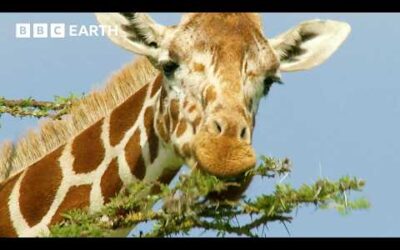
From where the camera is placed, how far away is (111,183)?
7.80 m

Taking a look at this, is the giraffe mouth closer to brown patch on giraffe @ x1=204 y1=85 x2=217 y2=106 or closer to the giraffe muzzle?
the giraffe muzzle

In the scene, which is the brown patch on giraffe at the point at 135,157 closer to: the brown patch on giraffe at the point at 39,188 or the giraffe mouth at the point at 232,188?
the brown patch on giraffe at the point at 39,188

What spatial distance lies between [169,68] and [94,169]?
1245 mm

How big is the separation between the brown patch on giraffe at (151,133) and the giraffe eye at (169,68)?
60 centimetres

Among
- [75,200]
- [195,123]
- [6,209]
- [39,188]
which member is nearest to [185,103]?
[195,123]

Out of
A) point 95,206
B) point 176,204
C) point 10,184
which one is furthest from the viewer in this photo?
point 10,184

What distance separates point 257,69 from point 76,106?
6.76ft

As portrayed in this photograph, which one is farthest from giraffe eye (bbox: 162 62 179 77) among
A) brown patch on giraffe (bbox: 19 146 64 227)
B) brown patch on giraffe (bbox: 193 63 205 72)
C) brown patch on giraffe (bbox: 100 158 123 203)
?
brown patch on giraffe (bbox: 19 146 64 227)

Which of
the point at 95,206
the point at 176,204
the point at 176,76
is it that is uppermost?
the point at 176,76

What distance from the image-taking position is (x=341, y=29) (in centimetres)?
809

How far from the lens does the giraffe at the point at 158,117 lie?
682cm

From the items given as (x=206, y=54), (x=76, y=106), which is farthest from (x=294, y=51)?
(x=76, y=106)

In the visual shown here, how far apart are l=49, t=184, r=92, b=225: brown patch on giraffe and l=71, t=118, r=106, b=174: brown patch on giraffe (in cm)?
16

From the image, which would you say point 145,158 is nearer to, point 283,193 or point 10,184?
point 10,184
